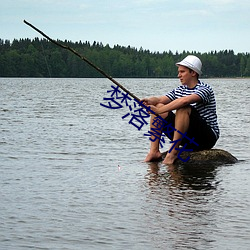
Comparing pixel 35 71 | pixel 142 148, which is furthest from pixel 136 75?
pixel 142 148

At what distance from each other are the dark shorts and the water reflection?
303mm

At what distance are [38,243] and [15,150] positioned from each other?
237 inches

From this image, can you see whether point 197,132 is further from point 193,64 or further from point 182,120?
point 193,64

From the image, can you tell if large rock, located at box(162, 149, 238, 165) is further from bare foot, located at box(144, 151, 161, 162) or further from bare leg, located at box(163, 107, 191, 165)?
bare leg, located at box(163, 107, 191, 165)

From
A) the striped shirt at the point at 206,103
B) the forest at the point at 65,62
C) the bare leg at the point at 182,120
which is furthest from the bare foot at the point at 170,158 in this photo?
the forest at the point at 65,62

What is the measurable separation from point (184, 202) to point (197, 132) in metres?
2.36

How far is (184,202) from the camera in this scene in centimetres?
644

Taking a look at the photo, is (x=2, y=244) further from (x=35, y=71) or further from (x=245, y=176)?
(x=35, y=71)

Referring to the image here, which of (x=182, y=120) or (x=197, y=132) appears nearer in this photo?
(x=182, y=120)

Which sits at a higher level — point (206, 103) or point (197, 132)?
point (206, 103)

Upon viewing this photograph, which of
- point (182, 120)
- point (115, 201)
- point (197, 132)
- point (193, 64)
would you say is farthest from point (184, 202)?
point (193, 64)

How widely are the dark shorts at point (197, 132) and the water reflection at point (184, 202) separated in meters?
0.30

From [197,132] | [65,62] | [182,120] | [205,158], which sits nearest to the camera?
[182,120]

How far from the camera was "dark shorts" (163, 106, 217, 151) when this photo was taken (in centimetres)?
857
